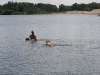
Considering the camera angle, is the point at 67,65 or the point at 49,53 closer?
the point at 67,65

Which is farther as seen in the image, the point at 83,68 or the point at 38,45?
the point at 38,45

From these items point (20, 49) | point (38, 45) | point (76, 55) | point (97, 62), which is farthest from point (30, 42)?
point (97, 62)

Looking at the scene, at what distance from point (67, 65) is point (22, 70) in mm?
4685

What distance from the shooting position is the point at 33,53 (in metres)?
37.4

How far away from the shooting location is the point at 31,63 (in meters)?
31.0

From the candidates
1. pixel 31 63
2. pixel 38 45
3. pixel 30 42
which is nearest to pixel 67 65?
pixel 31 63

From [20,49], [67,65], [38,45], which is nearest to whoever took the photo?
[67,65]

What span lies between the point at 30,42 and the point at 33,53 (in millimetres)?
10593

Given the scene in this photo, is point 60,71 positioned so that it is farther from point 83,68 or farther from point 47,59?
point 47,59

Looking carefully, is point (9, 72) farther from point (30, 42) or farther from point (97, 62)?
point (30, 42)

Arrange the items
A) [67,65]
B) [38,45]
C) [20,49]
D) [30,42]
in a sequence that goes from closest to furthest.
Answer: [67,65] < [20,49] < [38,45] < [30,42]

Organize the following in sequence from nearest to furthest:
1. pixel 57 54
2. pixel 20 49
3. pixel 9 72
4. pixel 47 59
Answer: pixel 9 72 → pixel 47 59 → pixel 57 54 → pixel 20 49

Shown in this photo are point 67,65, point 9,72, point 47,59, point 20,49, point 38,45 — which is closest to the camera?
point 9,72

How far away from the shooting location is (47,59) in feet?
108
